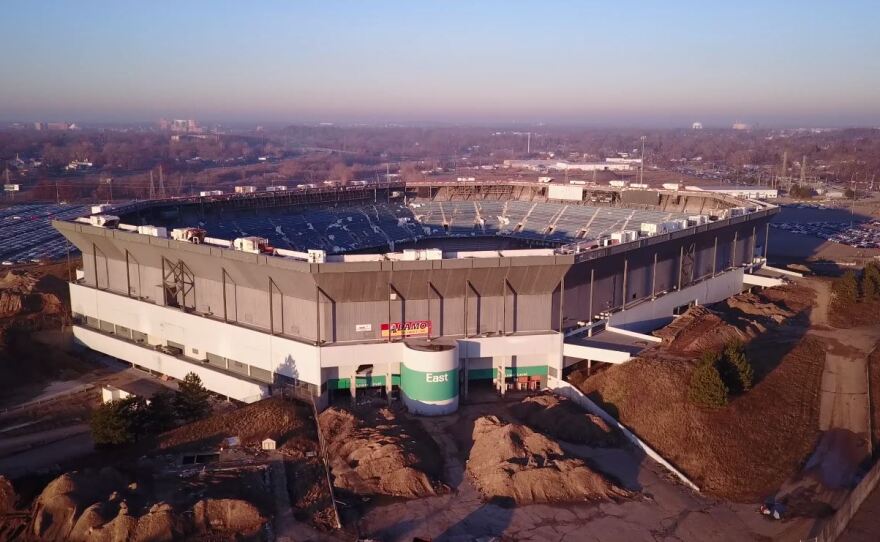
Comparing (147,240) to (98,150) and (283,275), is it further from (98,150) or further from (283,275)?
(98,150)

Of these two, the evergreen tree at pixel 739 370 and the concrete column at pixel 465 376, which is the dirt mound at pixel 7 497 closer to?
the concrete column at pixel 465 376

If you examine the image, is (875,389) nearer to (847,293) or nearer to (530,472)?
(847,293)

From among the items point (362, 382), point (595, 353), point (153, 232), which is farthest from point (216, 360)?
point (595, 353)

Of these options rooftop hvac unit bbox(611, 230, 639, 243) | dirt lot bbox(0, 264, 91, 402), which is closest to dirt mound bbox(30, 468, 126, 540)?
dirt lot bbox(0, 264, 91, 402)

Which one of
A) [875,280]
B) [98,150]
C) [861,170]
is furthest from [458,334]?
[98,150]

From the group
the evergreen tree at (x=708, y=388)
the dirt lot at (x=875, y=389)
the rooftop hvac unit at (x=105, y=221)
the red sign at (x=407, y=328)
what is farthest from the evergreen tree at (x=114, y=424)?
the dirt lot at (x=875, y=389)

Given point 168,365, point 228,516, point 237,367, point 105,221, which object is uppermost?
point 105,221

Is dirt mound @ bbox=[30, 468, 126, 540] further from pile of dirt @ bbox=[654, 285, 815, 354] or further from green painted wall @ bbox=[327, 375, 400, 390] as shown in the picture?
pile of dirt @ bbox=[654, 285, 815, 354]
